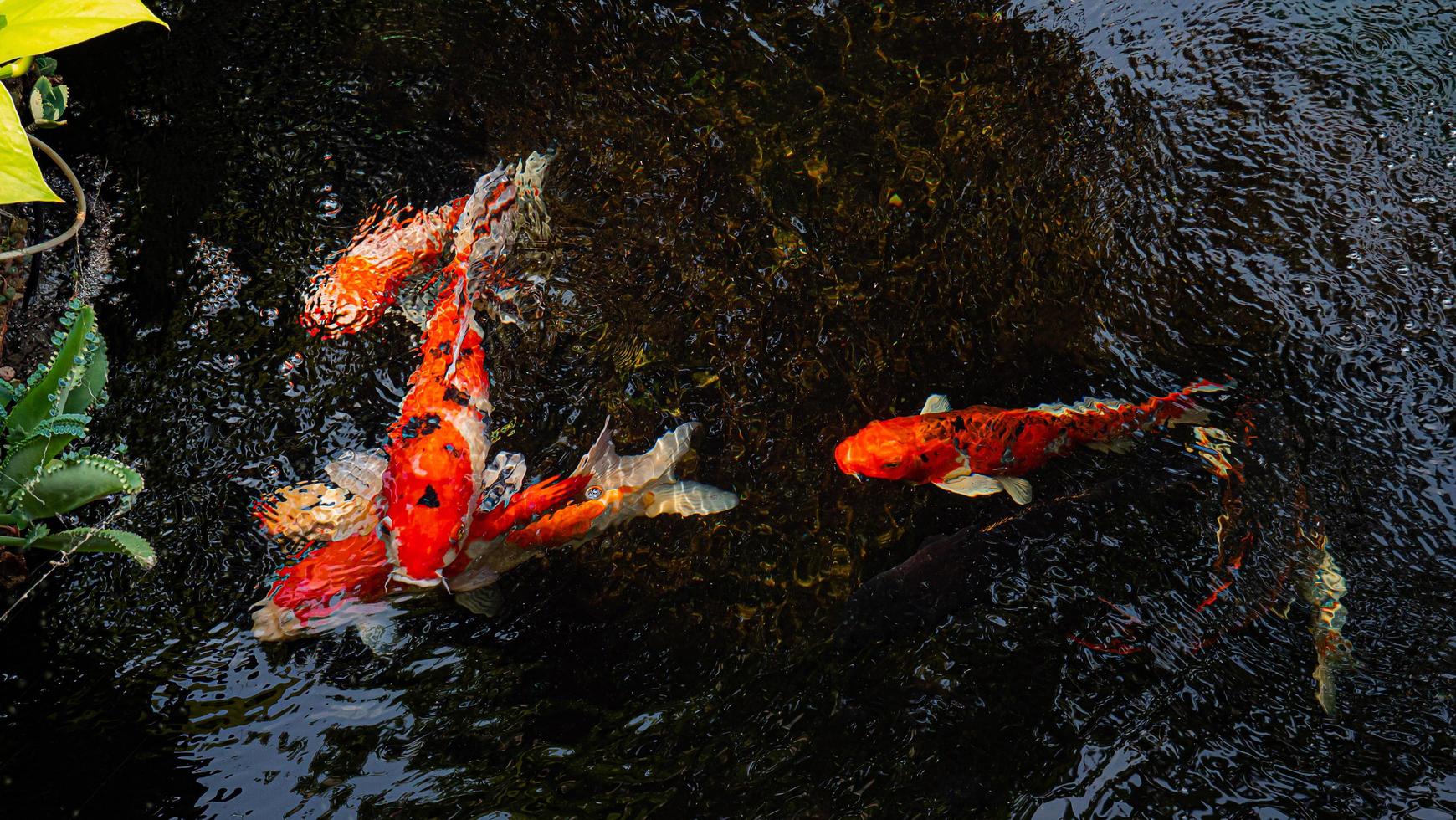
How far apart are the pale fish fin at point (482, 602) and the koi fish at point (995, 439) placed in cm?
130

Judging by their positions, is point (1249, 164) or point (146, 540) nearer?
point (146, 540)

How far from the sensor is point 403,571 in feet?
10.9

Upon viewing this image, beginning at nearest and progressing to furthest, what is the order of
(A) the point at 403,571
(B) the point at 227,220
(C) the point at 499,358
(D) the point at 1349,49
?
(A) the point at 403,571 → (C) the point at 499,358 → (B) the point at 227,220 → (D) the point at 1349,49

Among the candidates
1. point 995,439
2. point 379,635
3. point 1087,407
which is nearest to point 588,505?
point 379,635

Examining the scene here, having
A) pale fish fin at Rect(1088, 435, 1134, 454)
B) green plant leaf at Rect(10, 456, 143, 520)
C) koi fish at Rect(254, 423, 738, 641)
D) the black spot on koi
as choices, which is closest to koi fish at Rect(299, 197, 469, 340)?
the black spot on koi

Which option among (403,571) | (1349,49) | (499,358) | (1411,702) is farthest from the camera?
(1349,49)

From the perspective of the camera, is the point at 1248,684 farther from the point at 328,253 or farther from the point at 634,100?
the point at 328,253

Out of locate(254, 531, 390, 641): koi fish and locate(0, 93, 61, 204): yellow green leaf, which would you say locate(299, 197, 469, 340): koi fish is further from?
locate(0, 93, 61, 204): yellow green leaf

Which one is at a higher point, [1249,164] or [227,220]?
[227,220]

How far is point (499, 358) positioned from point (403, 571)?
3.02 ft

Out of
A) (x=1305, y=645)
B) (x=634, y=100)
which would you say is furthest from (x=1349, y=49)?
(x=634, y=100)

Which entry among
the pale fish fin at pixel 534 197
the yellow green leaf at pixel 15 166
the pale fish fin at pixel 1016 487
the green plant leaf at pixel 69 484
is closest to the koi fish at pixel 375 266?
the pale fish fin at pixel 534 197

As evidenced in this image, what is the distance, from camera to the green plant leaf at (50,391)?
125 inches

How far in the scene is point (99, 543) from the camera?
123 inches
